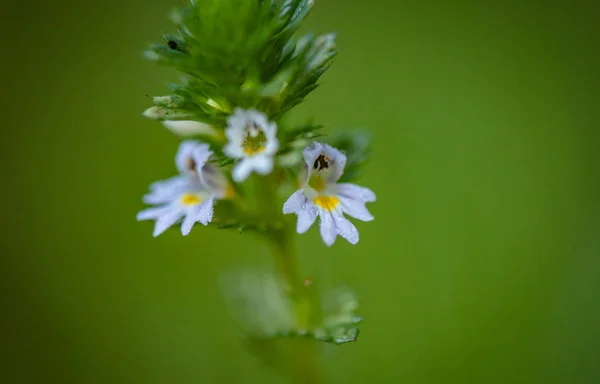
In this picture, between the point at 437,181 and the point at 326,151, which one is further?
the point at 437,181

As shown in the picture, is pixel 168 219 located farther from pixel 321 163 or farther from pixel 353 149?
pixel 353 149

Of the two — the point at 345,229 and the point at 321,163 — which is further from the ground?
the point at 321,163

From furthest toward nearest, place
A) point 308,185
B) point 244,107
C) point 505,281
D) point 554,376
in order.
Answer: point 505,281 < point 554,376 < point 308,185 < point 244,107

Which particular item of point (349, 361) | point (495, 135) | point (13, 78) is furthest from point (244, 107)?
point (13, 78)

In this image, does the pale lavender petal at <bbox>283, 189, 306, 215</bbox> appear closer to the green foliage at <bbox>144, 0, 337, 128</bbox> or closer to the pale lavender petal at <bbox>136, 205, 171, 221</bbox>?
the green foliage at <bbox>144, 0, 337, 128</bbox>

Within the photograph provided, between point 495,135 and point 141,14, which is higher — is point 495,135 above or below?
below

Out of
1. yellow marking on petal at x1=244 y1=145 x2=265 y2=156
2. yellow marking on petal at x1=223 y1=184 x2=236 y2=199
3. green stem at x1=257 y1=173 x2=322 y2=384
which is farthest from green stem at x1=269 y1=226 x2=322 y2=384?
yellow marking on petal at x1=244 y1=145 x2=265 y2=156

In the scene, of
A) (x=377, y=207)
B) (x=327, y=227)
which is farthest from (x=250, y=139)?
(x=377, y=207)

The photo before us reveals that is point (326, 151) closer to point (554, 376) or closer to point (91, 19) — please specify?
point (554, 376)
